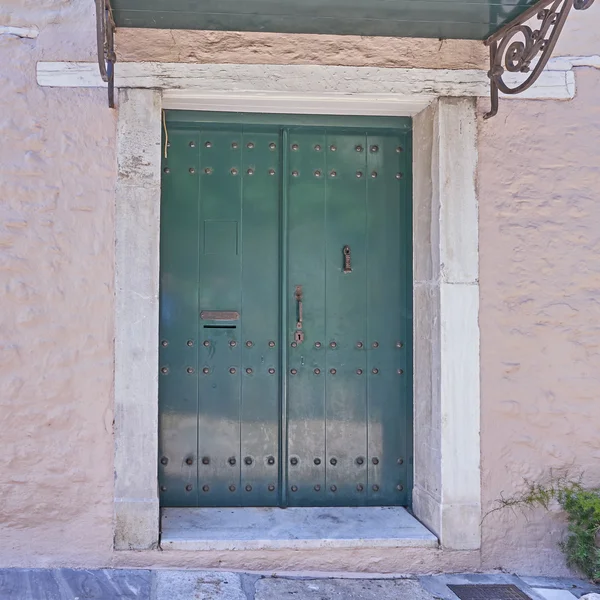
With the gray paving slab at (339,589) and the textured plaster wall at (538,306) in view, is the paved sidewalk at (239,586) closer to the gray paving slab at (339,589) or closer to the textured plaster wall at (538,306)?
the gray paving slab at (339,589)

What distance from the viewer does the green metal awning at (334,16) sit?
9.75 ft

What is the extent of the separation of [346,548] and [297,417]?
0.75 m

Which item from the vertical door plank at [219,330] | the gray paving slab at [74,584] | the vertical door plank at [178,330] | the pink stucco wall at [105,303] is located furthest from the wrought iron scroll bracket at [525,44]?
the gray paving slab at [74,584]

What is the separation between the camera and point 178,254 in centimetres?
357

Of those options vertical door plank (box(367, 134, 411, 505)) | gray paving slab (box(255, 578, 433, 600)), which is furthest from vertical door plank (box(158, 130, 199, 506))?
vertical door plank (box(367, 134, 411, 505))

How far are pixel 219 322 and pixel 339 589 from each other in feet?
4.91

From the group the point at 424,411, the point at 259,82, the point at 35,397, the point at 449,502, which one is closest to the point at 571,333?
the point at 424,411

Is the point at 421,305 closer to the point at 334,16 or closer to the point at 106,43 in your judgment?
the point at 334,16

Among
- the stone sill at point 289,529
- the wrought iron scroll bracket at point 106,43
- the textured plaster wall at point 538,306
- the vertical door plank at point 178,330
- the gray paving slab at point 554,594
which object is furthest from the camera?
the vertical door plank at point 178,330

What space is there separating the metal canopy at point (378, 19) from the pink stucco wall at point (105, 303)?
0.14 m

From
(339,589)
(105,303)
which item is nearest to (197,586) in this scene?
A: (339,589)

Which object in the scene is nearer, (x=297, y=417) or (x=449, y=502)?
(x=449, y=502)

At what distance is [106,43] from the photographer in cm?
295

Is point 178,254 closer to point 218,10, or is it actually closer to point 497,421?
point 218,10
